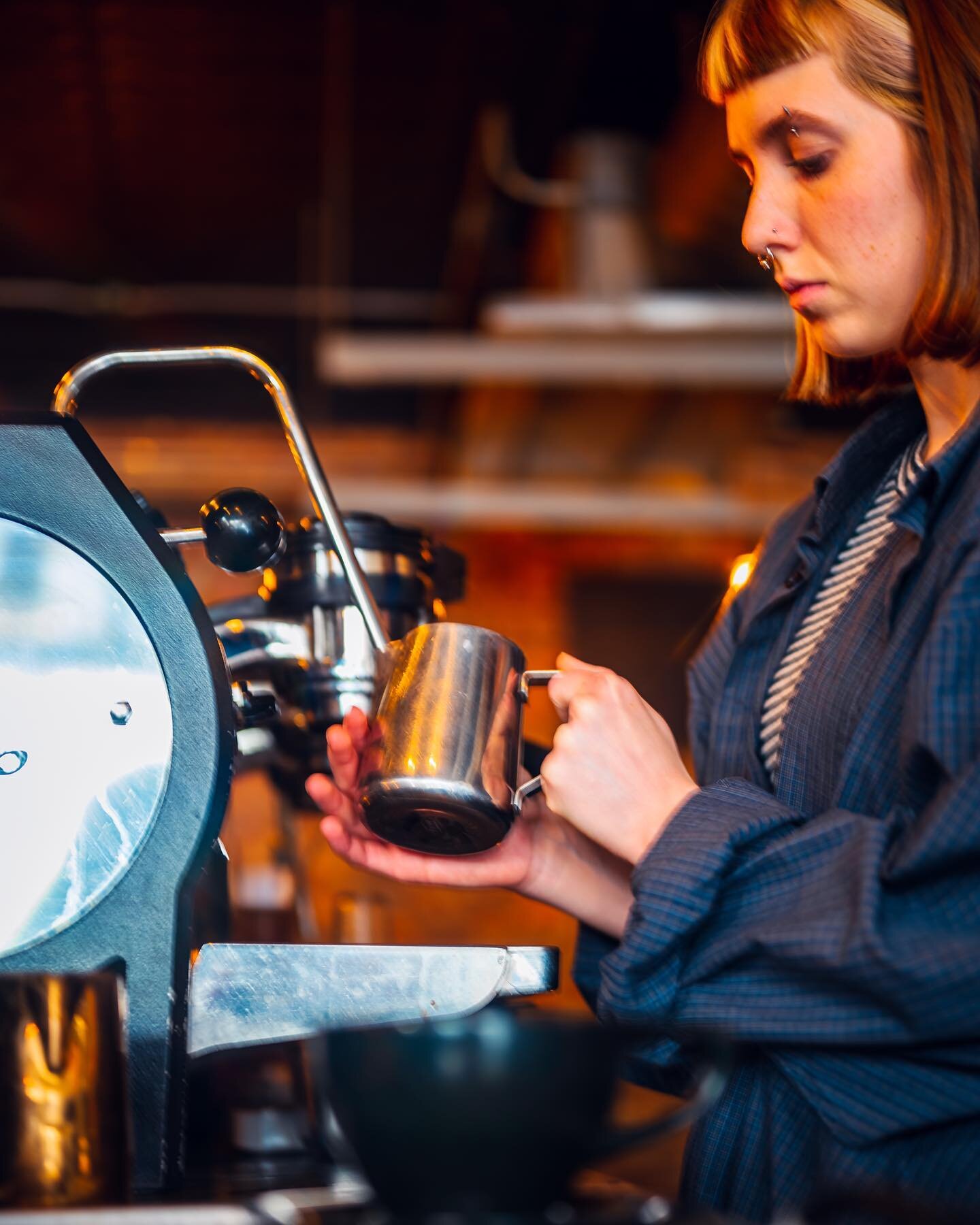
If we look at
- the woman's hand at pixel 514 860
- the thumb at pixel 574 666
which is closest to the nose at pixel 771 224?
the thumb at pixel 574 666

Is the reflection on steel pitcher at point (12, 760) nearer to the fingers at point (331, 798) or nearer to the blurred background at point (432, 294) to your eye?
the fingers at point (331, 798)

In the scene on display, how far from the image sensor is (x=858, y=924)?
2.26 feet

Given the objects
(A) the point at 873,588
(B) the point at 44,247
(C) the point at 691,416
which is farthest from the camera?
(B) the point at 44,247

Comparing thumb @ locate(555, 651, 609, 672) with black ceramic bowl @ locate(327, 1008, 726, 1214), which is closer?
black ceramic bowl @ locate(327, 1008, 726, 1214)

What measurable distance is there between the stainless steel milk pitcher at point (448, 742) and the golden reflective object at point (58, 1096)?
251 mm

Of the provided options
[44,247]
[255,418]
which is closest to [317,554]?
[44,247]

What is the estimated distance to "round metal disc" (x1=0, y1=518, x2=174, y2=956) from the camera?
0.76 m

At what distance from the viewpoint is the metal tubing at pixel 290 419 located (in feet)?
2.99

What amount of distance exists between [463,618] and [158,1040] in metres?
4.39

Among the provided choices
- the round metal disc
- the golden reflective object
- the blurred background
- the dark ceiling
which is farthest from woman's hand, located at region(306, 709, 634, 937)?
the dark ceiling

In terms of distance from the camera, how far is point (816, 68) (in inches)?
35.5

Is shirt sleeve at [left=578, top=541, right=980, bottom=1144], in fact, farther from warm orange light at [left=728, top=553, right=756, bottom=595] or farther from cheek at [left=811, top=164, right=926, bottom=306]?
warm orange light at [left=728, top=553, right=756, bottom=595]

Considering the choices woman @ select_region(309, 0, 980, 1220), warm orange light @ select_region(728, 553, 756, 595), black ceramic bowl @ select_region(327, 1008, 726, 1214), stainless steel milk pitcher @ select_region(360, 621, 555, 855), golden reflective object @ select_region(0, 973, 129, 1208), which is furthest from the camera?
warm orange light @ select_region(728, 553, 756, 595)

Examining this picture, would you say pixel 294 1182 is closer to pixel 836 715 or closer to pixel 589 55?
pixel 836 715
